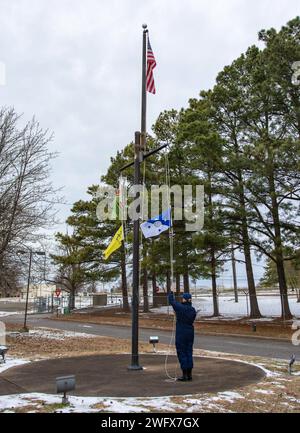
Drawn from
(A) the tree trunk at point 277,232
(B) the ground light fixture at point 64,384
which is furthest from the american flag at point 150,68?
(A) the tree trunk at point 277,232

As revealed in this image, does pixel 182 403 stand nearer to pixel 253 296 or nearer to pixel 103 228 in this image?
pixel 253 296

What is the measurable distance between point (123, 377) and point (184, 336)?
164 centimetres

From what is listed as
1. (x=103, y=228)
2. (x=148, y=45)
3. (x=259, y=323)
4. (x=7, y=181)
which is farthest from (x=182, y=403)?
(x=103, y=228)

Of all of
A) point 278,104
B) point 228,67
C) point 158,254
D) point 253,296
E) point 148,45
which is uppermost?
point 228,67

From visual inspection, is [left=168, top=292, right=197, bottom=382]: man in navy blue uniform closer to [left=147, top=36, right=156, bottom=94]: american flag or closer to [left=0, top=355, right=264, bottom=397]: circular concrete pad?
[left=0, top=355, right=264, bottom=397]: circular concrete pad

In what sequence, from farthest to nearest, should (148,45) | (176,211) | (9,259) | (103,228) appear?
(103,228) < (176,211) < (9,259) < (148,45)

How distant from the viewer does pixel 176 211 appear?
25.5 metres

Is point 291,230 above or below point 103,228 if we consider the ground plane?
below

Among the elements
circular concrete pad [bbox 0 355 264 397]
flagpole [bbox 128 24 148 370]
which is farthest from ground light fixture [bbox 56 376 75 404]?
flagpole [bbox 128 24 148 370]

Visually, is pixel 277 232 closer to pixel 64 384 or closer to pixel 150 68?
pixel 150 68

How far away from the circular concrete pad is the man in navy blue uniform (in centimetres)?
33

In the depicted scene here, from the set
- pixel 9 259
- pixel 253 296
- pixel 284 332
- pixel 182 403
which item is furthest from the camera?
pixel 253 296

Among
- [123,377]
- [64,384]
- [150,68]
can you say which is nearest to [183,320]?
[123,377]

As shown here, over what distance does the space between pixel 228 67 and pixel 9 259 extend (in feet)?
51.8
